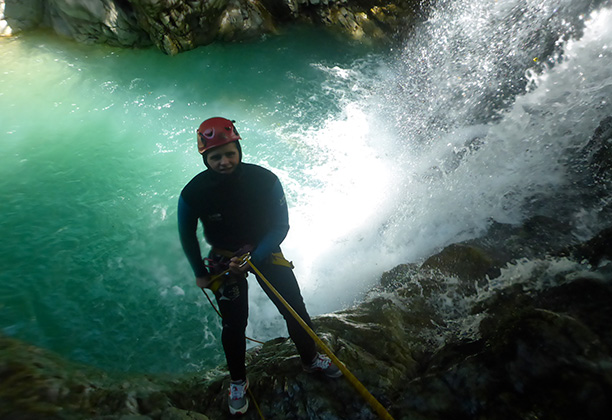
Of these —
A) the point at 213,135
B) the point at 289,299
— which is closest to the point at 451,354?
the point at 289,299

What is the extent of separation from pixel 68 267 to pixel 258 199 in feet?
11.1

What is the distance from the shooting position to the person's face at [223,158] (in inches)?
75.3

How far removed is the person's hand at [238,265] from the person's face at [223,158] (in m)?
0.52

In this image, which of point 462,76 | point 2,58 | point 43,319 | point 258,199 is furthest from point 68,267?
point 462,76

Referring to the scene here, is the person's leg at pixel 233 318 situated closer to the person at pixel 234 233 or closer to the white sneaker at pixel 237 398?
the person at pixel 234 233

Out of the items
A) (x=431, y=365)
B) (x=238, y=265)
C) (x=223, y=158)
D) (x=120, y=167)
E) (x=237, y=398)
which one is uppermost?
(x=120, y=167)

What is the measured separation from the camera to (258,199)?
209 centimetres

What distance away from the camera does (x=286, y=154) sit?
613 centimetres

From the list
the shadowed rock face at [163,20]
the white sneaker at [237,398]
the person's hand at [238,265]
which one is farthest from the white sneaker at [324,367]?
the shadowed rock face at [163,20]

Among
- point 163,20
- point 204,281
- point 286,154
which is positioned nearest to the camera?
point 204,281

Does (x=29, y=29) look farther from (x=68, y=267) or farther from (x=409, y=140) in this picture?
(x=409, y=140)

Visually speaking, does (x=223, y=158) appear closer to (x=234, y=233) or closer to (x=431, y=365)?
(x=234, y=233)

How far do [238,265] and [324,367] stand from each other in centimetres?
96

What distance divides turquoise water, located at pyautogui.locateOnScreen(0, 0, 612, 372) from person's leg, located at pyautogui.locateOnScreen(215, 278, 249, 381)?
1588 millimetres
